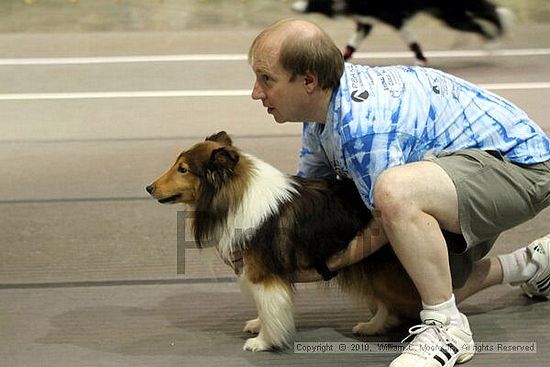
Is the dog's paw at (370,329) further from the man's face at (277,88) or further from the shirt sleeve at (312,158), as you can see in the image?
the man's face at (277,88)

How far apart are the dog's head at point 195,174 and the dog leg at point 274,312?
332 mm

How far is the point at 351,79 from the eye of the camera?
8.18 ft

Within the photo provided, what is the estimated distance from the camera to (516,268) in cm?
285

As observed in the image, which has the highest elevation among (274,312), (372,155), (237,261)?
(372,155)

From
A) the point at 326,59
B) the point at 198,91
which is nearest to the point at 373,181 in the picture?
the point at 326,59

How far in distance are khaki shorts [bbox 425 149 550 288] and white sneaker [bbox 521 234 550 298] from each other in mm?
304

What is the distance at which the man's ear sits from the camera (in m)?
2.44

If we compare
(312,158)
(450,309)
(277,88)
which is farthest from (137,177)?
(450,309)

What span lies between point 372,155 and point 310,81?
0.93 feet

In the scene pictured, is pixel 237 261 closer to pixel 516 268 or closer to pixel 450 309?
pixel 450 309

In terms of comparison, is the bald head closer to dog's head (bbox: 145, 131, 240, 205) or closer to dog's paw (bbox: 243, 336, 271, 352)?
dog's head (bbox: 145, 131, 240, 205)

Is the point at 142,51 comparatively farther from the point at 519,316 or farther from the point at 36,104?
the point at 519,316

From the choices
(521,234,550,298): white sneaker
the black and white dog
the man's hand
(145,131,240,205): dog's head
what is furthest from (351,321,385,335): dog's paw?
the black and white dog

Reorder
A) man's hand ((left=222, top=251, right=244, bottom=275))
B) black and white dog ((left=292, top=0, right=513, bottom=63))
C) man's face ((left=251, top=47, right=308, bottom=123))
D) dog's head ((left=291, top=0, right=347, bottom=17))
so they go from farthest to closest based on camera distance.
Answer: dog's head ((left=291, top=0, right=347, bottom=17)) → black and white dog ((left=292, top=0, right=513, bottom=63)) → man's hand ((left=222, top=251, right=244, bottom=275)) → man's face ((left=251, top=47, right=308, bottom=123))
